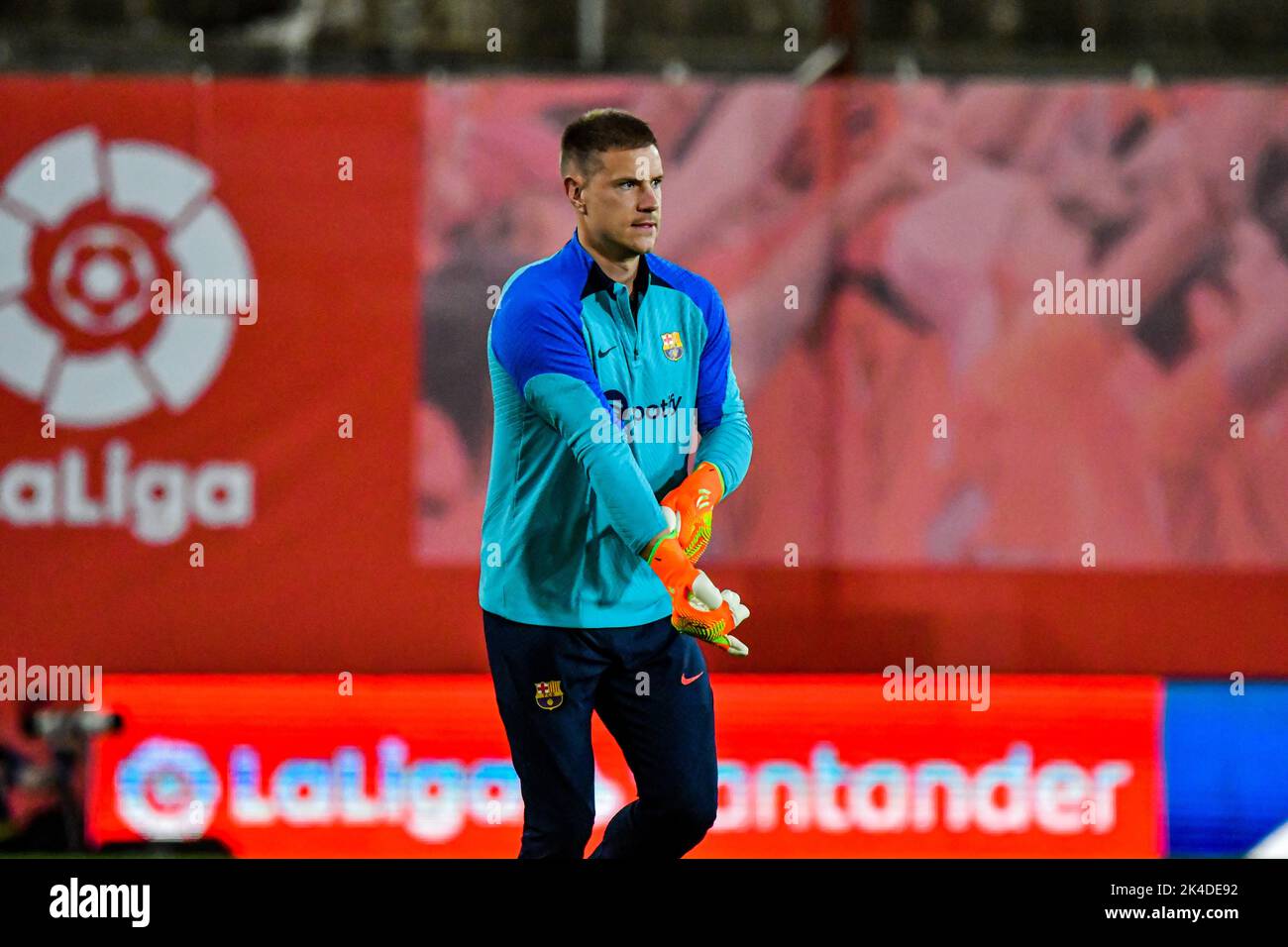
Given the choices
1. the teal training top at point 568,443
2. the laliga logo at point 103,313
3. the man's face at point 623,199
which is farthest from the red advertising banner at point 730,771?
the man's face at point 623,199

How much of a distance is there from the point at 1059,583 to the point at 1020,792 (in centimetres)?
78

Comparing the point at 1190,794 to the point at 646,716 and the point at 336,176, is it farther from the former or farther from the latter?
the point at 336,176

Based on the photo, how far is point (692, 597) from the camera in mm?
3621

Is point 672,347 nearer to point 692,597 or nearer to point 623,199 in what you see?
point 623,199

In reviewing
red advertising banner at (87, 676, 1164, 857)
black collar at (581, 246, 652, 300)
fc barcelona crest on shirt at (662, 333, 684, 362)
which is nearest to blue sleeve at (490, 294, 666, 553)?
black collar at (581, 246, 652, 300)

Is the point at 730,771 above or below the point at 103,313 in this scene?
below

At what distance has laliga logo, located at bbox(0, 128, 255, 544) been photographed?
585cm

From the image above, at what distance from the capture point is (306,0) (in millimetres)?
6293

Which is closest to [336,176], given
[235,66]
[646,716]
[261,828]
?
[235,66]

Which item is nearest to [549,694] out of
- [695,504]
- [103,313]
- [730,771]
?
[695,504]

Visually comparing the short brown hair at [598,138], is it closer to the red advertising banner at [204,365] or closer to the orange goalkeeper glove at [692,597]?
the orange goalkeeper glove at [692,597]

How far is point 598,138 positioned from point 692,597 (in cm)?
107

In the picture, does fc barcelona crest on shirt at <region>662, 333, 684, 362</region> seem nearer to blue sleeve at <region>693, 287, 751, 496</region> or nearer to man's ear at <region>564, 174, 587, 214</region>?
blue sleeve at <region>693, 287, 751, 496</region>
